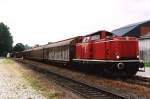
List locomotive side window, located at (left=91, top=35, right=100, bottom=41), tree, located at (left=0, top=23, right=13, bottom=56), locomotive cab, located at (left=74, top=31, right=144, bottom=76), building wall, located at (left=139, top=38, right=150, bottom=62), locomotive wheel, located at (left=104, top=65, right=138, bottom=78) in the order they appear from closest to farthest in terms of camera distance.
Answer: locomotive cab, located at (left=74, top=31, right=144, bottom=76) < locomotive wheel, located at (left=104, top=65, right=138, bottom=78) < locomotive side window, located at (left=91, top=35, right=100, bottom=41) < building wall, located at (left=139, top=38, right=150, bottom=62) < tree, located at (left=0, top=23, right=13, bottom=56)

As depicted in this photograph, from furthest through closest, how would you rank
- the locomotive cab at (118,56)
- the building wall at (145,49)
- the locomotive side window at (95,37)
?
1. the building wall at (145,49)
2. the locomotive side window at (95,37)
3. the locomotive cab at (118,56)

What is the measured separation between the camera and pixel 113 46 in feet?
71.5

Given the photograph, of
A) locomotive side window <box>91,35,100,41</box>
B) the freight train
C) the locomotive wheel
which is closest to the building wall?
the freight train

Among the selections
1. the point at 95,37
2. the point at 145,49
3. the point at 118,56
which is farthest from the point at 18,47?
the point at 118,56

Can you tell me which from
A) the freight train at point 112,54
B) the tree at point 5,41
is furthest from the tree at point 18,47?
the freight train at point 112,54

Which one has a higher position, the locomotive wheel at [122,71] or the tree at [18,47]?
the tree at [18,47]

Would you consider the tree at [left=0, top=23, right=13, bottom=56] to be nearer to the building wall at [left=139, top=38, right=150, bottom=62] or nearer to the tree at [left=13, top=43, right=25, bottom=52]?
the tree at [left=13, top=43, right=25, bottom=52]

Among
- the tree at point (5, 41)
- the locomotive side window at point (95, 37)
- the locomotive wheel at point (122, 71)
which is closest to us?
the locomotive wheel at point (122, 71)

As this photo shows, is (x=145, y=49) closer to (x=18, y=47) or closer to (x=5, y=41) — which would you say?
(x=18, y=47)

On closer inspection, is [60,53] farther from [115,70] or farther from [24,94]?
[24,94]

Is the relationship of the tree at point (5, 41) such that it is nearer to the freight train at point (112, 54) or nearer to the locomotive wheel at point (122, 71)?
the freight train at point (112, 54)

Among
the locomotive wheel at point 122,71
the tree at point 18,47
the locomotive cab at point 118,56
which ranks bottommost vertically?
the locomotive wheel at point 122,71

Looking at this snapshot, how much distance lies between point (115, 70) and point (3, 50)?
10565 cm

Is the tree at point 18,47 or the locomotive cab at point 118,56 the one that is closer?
the locomotive cab at point 118,56
